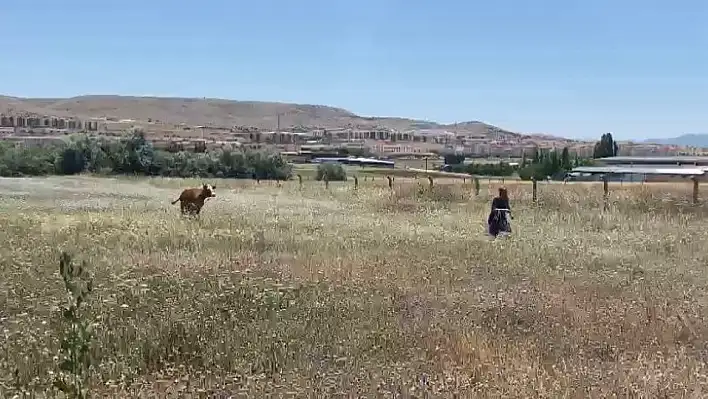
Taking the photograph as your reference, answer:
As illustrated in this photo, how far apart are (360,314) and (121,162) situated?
188 ft

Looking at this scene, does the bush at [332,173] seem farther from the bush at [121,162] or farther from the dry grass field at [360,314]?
the dry grass field at [360,314]

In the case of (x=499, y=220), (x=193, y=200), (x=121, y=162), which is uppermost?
(x=121, y=162)

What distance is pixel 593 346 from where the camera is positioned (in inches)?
302

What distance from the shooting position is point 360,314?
8.34m

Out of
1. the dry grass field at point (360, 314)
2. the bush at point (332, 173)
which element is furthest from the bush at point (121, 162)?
the dry grass field at point (360, 314)

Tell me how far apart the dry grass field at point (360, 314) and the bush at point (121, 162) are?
48610 millimetres

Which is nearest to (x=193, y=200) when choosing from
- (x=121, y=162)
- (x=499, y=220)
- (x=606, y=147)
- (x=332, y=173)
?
(x=499, y=220)

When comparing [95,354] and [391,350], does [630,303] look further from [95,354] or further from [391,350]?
[95,354]

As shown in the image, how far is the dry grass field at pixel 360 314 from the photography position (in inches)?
245

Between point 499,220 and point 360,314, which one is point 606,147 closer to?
point 499,220

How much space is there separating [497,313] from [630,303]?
5.67 ft

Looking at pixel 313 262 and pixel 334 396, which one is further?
pixel 313 262

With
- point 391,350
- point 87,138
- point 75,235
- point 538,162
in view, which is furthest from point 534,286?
point 538,162

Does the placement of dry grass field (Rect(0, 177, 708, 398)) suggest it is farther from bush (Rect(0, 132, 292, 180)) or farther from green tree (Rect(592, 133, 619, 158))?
green tree (Rect(592, 133, 619, 158))
